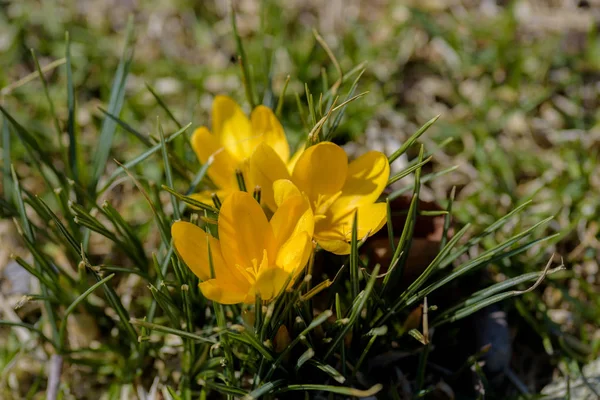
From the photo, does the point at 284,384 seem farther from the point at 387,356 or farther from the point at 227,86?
the point at 227,86

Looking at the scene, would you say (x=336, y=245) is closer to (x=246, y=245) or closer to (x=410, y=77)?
(x=246, y=245)

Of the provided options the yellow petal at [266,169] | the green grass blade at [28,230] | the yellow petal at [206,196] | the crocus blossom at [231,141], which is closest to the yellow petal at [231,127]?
the crocus blossom at [231,141]

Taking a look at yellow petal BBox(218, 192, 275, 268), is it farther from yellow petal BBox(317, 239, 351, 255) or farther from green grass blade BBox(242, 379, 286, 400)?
green grass blade BBox(242, 379, 286, 400)

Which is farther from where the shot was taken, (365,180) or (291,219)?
(365,180)

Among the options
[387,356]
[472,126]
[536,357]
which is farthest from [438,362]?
[472,126]

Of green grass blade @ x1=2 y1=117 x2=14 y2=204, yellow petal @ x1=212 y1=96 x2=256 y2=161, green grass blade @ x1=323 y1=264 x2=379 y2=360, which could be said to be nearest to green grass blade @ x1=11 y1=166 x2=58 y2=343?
green grass blade @ x1=2 y1=117 x2=14 y2=204

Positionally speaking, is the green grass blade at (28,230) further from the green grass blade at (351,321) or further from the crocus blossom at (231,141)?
the green grass blade at (351,321)

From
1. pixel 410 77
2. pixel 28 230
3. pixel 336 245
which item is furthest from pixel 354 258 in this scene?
pixel 410 77
